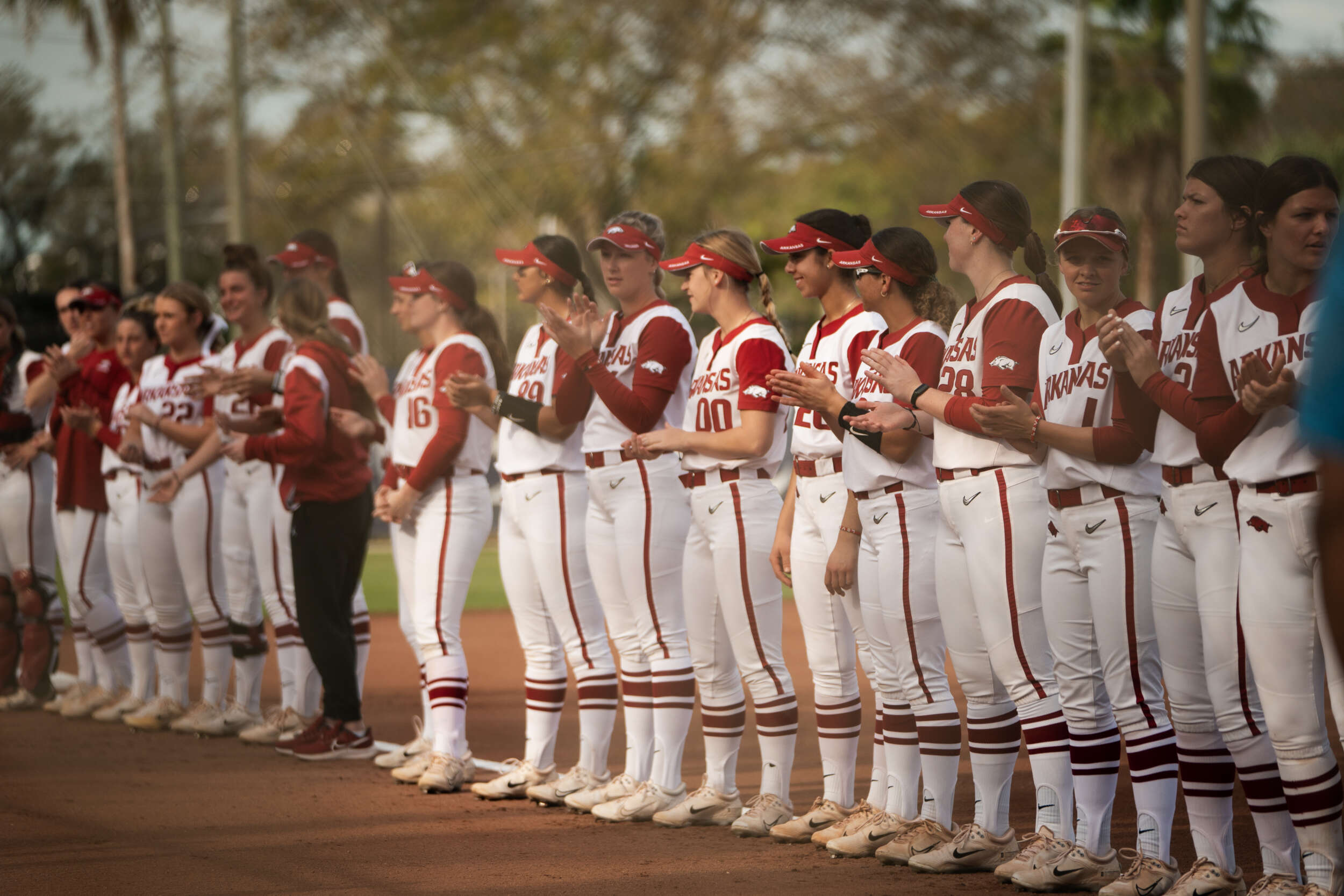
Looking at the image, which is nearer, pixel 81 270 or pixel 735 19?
pixel 81 270

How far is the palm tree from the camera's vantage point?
26.1 m

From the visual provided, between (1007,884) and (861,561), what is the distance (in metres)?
1.15

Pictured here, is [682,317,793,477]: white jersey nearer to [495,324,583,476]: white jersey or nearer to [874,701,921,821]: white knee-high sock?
[495,324,583,476]: white jersey

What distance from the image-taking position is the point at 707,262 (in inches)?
217

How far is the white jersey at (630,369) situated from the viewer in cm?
567

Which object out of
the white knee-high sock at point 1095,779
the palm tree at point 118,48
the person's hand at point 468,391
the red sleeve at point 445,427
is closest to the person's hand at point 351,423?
the red sleeve at point 445,427

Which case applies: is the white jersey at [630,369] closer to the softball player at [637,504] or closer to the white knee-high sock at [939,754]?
the softball player at [637,504]

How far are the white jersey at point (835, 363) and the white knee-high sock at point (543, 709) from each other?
1587mm

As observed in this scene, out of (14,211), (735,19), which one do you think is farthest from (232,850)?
(735,19)

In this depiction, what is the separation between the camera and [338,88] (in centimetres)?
3512

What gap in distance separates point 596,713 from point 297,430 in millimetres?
2079

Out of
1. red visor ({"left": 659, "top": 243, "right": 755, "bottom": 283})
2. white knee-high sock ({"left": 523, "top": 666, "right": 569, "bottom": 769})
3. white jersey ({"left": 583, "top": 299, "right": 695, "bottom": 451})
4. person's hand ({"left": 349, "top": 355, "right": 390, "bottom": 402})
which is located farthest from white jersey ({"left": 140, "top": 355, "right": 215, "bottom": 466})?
red visor ({"left": 659, "top": 243, "right": 755, "bottom": 283})

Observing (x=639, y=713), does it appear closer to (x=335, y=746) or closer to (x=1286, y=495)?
(x=335, y=746)

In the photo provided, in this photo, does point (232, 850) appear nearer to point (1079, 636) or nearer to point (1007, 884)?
point (1007, 884)
